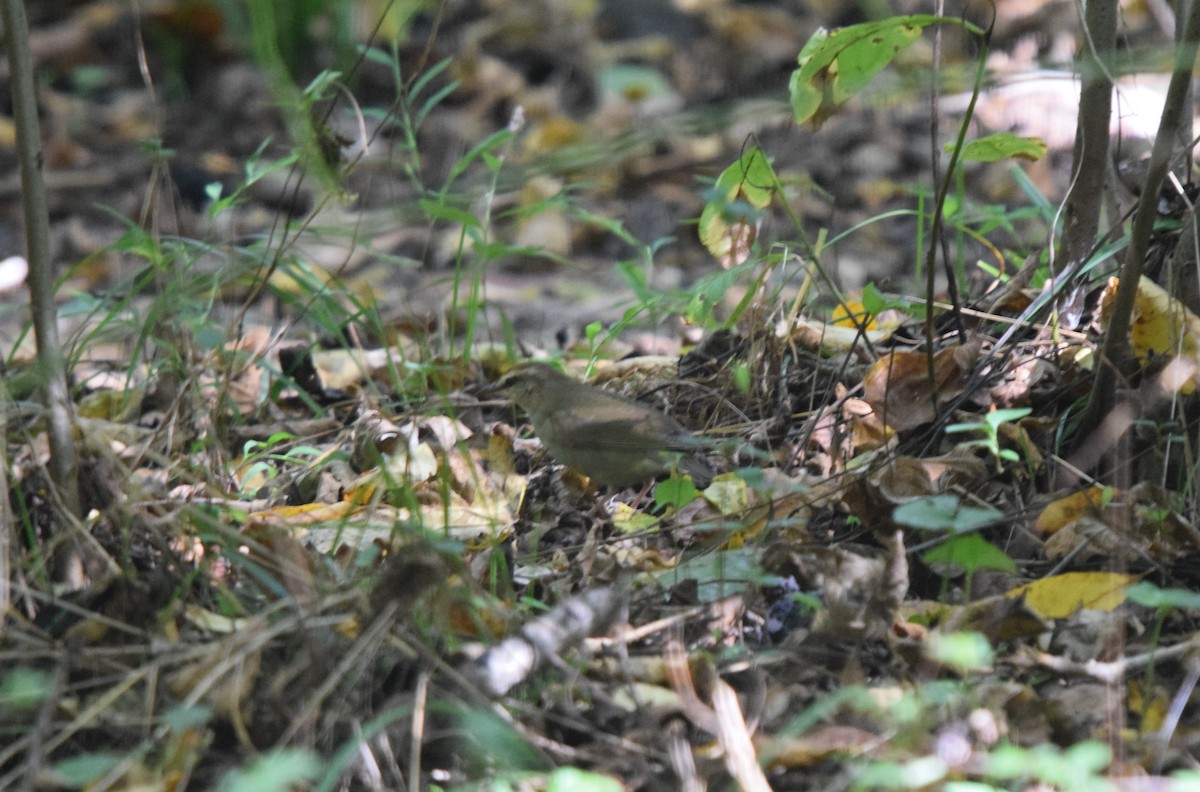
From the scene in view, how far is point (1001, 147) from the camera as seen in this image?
3352 millimetres

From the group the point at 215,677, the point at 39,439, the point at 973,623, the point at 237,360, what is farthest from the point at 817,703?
the point at 237,360

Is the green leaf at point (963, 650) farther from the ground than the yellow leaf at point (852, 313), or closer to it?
farther from the ground

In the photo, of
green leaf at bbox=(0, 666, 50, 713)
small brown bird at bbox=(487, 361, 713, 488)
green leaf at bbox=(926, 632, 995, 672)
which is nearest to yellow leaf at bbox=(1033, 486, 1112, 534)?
green leaf at bbox=(926, 632, 995, 672)

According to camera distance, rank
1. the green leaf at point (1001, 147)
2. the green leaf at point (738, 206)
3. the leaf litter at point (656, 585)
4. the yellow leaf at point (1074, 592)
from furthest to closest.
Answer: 1. the green leaf at point (738, 206)
2. the green leaf at point (1001, 147)
3. the yellow leaf at point (1074, 592)
4. the leaf litter at point (656, 585)

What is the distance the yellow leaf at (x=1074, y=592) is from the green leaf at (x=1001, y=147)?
3.56 feet

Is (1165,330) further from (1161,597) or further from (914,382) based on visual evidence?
(1161,597)

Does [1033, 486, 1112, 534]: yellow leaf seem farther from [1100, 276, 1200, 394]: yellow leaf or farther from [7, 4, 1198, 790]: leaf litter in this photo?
[1100, 276, 1200, 394]: yellow leaf

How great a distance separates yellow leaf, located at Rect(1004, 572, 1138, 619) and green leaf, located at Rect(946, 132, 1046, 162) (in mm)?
1085

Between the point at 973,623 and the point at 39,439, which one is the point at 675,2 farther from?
the point at 973,623

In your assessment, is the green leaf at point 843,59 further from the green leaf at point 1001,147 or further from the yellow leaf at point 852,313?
the yellow leaf at point 852,313

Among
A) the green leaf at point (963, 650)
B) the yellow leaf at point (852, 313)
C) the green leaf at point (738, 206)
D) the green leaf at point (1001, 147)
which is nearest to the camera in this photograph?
the green leaf at point (963, 650)

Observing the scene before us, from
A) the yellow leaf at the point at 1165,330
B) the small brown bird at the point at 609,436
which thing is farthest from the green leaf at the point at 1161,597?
the small brown bird at the point at 609,436

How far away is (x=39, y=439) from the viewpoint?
141 inches

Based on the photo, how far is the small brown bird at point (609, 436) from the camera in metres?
3.68
